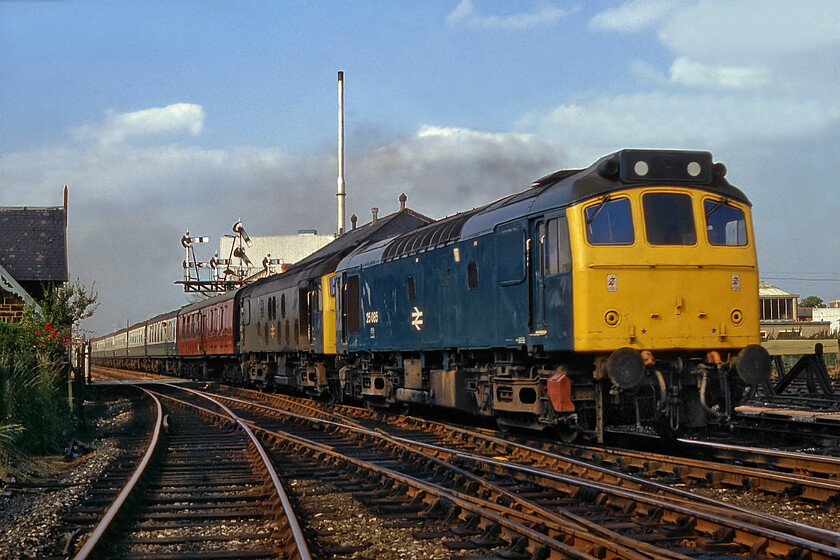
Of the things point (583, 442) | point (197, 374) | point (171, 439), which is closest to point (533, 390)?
point (583, 442)

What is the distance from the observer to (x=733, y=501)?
8117 mm

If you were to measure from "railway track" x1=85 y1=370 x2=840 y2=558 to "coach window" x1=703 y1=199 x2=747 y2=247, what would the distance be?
2.97m

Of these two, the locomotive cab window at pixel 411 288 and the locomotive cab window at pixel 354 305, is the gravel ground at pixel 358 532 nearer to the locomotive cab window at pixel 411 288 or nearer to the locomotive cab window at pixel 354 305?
the locomotive cab window at pixel 411 288

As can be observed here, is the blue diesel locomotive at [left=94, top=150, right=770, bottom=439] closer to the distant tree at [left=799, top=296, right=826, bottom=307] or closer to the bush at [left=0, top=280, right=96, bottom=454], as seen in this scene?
the bush at [left=0, top=280, right=96, bottom=454]

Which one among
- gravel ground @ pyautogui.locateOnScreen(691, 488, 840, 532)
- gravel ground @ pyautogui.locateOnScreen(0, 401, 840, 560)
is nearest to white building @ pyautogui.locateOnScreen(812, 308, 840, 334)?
gravel ground @ pyautogui.locateOnScreen(691, 488, 840, 532)

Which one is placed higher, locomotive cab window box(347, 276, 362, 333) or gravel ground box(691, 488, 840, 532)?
locomotive cab window box(347, 276, 362, 333)

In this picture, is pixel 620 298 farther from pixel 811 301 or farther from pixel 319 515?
pixel 811 301

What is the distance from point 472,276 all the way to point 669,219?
363 cm

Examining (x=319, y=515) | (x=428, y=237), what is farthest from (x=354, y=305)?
(x=319, y=515)

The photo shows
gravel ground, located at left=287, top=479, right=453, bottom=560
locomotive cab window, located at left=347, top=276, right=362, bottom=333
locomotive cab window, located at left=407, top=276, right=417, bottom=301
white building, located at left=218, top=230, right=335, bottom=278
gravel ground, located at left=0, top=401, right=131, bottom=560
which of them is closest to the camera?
gravel ground, located at left=287, top=479, right=453, bottom=560

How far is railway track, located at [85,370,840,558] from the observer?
6234 mm

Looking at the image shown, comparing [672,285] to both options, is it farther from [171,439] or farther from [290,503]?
[171,439]

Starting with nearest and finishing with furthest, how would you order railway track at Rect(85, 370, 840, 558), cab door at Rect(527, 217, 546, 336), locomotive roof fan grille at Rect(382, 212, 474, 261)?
1. railway track at Rect(85, 370, 840, 558)
2. cab door at Rect(527, 217, 546, 336)
3. locomotive roof fan grille at Rect(382, 212, 474, 261)

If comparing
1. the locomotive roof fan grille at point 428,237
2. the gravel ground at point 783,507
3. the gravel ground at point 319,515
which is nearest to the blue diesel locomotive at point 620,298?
the locomotive roof fan grille at point 428,237
